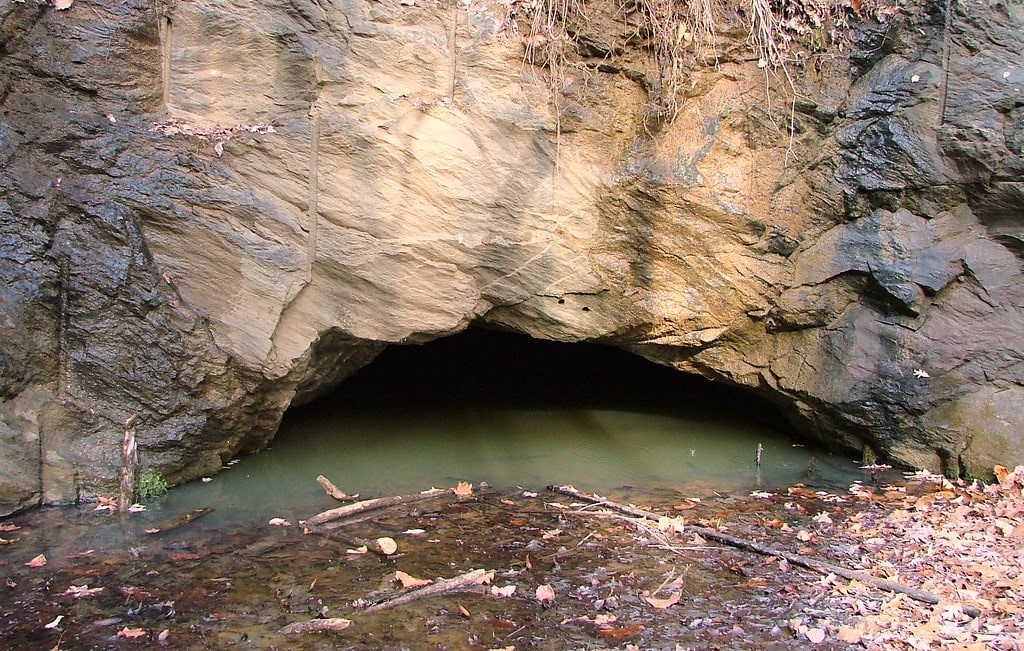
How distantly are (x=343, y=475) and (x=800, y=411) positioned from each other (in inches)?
141

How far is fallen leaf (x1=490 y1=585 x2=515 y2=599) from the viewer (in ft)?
11.5

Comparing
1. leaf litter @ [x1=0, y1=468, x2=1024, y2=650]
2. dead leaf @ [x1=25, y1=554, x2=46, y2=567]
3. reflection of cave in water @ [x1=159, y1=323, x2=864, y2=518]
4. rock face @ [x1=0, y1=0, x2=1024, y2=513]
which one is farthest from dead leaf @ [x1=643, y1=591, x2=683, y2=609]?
dead leaf @ [x1=25, y1=554, x2=46, y2=567]

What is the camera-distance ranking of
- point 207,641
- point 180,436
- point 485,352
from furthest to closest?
point 485,352 < point 180,436 < point 207,641

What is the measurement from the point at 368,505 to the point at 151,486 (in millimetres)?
1434

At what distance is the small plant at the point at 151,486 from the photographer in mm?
4852

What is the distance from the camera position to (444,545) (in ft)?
13.6

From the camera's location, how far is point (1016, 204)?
531 cm

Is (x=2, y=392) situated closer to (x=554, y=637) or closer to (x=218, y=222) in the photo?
(x=218, y=222)

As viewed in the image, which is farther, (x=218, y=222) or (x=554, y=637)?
(x=218, y=222)

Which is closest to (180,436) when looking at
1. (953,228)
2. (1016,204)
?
(953,228)

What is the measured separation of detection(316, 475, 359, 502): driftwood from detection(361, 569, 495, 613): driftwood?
155 centimetres

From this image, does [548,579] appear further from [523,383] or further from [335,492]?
[523,383]

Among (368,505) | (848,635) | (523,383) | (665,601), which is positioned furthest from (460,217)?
(523,383)

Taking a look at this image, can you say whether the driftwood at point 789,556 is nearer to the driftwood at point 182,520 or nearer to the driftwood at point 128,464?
the driftwood at point 182,520
